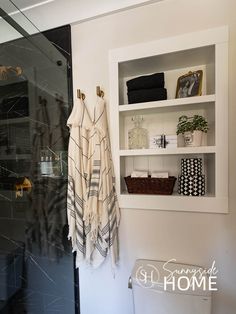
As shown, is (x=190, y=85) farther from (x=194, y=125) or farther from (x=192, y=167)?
(x=192, y=167)

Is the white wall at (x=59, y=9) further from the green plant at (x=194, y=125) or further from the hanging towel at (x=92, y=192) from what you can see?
the green plant at (x=194, y=125)

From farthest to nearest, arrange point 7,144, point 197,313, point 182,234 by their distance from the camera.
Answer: point 7,144 < point 182,234 < point 197,313

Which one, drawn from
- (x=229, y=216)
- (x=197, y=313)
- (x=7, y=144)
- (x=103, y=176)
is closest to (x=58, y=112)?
(x=7, y=144)

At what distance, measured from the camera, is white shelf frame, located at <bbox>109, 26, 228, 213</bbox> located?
1.05 meters

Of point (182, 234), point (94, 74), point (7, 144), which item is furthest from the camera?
point (7, 144)

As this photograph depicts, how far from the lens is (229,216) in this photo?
1.07 m

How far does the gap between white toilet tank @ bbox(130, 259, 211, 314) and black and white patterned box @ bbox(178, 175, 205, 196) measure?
1.24ft

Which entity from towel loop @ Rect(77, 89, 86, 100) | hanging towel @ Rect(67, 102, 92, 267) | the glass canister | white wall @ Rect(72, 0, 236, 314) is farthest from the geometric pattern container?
towel loop @ Rect(77, 89, 86, 100)

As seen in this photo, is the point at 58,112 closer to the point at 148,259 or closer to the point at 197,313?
the point at 148,259

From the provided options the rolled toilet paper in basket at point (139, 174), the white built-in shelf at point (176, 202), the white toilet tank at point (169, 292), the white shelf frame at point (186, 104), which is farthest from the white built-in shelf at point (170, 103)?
the white toilet tank at point (169, 292)

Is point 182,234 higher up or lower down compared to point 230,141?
lower down

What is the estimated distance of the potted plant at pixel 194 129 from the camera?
3.65 ft

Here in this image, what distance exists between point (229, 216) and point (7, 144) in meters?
1.42

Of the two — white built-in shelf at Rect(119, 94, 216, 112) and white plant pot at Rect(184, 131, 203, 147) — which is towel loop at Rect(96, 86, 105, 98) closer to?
white built-in shelf at Rect(119, 94, 216, 112)
